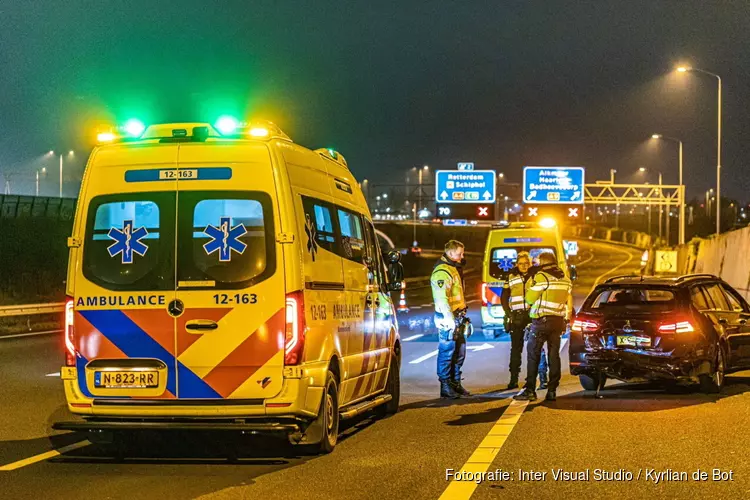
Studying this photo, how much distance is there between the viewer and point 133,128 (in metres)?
9.13

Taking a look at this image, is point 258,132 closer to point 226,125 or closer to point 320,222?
point 226,125

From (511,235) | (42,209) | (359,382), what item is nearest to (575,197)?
(42,209)

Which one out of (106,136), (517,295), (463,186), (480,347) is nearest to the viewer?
(106,136)

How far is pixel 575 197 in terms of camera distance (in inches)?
2319

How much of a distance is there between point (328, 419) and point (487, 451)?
4.45ft

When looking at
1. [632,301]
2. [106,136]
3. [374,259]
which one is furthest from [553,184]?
[106,136]

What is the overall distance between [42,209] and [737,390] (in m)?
49.9

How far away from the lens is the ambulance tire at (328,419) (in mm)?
9031

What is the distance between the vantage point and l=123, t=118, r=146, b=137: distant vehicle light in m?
9.11

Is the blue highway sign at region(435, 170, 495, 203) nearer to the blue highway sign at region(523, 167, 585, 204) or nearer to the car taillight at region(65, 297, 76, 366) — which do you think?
the blue highway sign at region(523, 167, 585, 204)

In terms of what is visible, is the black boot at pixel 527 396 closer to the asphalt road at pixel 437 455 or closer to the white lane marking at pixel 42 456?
the asphalt road at pixel 437 455

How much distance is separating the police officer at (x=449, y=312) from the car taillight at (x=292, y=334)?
4794 mm

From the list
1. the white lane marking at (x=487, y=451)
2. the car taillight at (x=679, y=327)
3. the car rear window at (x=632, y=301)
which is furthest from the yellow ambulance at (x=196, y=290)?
the car rear window at (x=632, y=301)

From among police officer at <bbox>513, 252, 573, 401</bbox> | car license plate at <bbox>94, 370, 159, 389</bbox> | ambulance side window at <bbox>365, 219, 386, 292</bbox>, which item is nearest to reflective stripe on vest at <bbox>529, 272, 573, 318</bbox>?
police officer at <bbox>513, 252, 573, 401</bbox>
